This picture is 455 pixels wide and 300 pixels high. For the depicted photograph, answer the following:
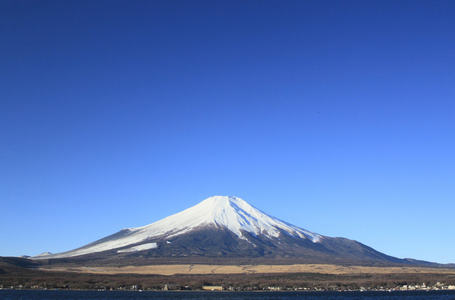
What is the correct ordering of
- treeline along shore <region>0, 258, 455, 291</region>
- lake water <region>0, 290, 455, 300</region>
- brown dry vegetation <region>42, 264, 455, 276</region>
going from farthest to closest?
brown dry vegetation <region>42, 264, 455, 276</region>, treeline along shore <region>0, 258, 455, 291</region>, lake water <region>0, 290, 455, 300</region>

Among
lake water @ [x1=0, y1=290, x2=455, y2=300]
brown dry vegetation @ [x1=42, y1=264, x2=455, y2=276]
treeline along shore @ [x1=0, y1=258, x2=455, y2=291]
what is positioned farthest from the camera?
brown dry vegetation @ [x1=42, y1=264, x2=455, y2=276]

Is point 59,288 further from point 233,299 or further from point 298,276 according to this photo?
point 298,276

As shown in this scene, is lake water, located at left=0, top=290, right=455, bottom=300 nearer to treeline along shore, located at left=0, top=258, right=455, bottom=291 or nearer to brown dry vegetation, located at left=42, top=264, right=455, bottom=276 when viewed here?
treeline along shore, located at left=0, top=258, right=455, bottom=291

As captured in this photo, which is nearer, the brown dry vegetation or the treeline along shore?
the treeline along shore

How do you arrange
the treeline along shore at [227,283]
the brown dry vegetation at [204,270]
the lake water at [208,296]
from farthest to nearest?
the brown dry vegetation at [204,270], the treeline along shore at [227,283], the lake water at [208,296]

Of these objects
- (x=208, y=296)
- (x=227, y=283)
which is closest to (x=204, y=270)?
(x=227, y=283)

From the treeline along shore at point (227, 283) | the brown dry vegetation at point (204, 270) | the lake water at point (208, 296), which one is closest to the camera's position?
the lake water at point (208, 296)

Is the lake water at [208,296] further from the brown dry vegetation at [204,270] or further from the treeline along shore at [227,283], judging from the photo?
the brown dry vegetation at [204,270]

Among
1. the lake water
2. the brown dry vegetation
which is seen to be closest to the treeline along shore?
the lake water

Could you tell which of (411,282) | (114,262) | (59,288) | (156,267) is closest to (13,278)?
(59,288)

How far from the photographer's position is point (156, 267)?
538 feet

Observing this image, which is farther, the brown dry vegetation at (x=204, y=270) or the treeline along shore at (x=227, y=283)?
the brown dry vegetation at (x=204, y=270)

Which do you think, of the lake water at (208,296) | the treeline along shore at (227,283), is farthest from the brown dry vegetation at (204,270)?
the lake water at (208,296)

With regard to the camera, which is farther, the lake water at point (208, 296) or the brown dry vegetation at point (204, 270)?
the brown dry vegetation at point (204, 270)
